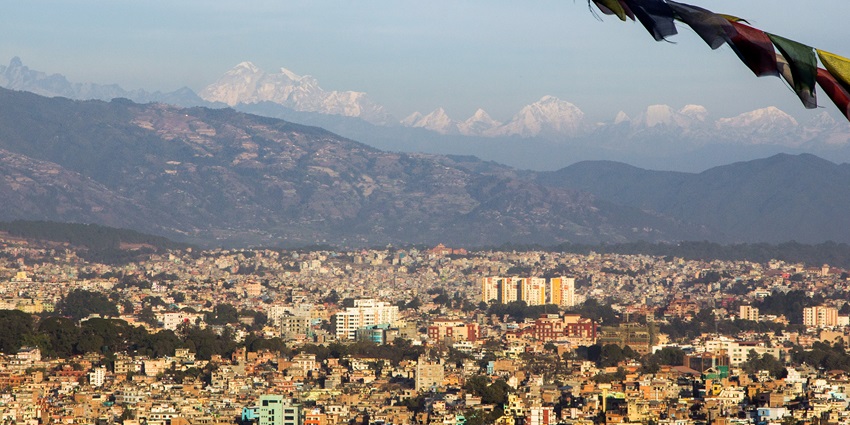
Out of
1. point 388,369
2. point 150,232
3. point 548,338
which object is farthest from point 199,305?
point 150,232

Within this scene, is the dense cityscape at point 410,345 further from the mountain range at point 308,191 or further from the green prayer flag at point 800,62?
the mountain range at point 308,191

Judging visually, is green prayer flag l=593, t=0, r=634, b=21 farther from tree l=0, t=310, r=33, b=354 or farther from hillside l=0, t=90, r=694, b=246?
hillside l=0, t=90, r=694, b=246

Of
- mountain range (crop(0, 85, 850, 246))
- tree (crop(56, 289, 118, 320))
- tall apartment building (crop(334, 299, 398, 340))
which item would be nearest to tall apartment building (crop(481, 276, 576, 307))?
tall apartment building (crop(334, 299, 398, 340))

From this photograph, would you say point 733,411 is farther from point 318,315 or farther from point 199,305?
point 199,305

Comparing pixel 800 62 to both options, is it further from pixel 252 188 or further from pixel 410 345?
pixel 252 188

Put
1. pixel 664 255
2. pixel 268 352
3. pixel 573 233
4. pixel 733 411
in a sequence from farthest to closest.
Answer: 1. pixel 573 233
2. pixel 664 255
3. pixel 268 352
4. pixel 733 411
